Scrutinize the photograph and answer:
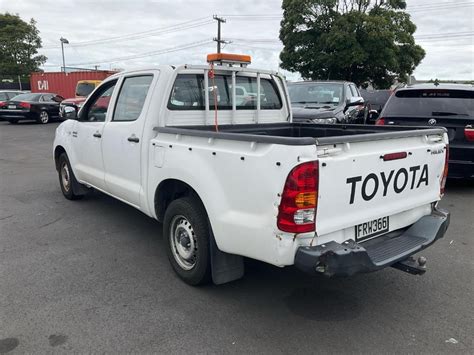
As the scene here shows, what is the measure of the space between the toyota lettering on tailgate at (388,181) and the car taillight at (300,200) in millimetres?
331

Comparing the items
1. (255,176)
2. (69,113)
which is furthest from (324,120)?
(255,176)

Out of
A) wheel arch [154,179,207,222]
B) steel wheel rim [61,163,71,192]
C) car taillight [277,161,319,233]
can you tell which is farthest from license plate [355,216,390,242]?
steel wheel rim [61,163,71,192]

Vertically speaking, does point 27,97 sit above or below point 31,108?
above

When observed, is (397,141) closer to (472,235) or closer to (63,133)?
(472,235)

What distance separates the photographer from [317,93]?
9.88m

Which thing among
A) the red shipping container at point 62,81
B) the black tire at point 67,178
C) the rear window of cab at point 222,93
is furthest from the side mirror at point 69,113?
the red shipping container at point 62,81

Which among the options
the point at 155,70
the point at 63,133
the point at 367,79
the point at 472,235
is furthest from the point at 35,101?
the point at 367,79

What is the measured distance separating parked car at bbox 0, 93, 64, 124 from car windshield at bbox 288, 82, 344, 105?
14.2 metres

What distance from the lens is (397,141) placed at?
323 centimetres

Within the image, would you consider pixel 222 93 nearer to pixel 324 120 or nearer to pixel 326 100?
pixel 324 120

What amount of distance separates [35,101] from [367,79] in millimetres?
22055

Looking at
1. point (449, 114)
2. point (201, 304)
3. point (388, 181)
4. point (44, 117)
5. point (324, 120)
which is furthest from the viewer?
point (44, 117)

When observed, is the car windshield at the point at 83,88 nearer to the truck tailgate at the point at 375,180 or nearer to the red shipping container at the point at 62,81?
the red shipping container at the point at 62,81

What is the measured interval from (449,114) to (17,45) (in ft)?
139
